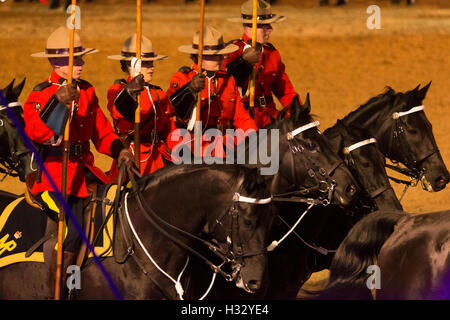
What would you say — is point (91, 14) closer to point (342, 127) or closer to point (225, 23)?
point (225, 23)

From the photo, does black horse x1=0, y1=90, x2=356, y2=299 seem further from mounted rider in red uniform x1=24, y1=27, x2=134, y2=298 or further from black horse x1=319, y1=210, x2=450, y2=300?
black horse x1=319, y1=210, x2=450, y2=300

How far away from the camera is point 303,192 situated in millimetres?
8438

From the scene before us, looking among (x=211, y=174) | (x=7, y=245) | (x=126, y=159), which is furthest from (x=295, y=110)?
(x=7, y=245)

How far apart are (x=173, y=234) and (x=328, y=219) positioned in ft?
8.31

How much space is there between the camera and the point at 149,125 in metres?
9.38

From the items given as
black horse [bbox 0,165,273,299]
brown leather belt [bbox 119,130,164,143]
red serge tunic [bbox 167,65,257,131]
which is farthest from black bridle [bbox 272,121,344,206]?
brown leather belt [bbox 119,130,164,143]

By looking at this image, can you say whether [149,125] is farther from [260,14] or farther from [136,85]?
[260,14]

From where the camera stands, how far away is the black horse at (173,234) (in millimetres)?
7367

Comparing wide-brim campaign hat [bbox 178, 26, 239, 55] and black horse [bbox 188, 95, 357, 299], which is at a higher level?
wide-brim campaign hat [bbox 178, 26, 239, 55]

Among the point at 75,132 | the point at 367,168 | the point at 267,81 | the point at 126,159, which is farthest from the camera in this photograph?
the point at 267,81

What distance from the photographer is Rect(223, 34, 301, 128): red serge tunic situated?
1063 centimetres

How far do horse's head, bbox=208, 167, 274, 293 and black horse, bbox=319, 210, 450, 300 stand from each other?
709mm

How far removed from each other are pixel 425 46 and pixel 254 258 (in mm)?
17667

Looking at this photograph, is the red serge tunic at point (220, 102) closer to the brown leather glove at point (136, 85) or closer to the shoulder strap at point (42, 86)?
the brown leather glove at point (136, 85)
